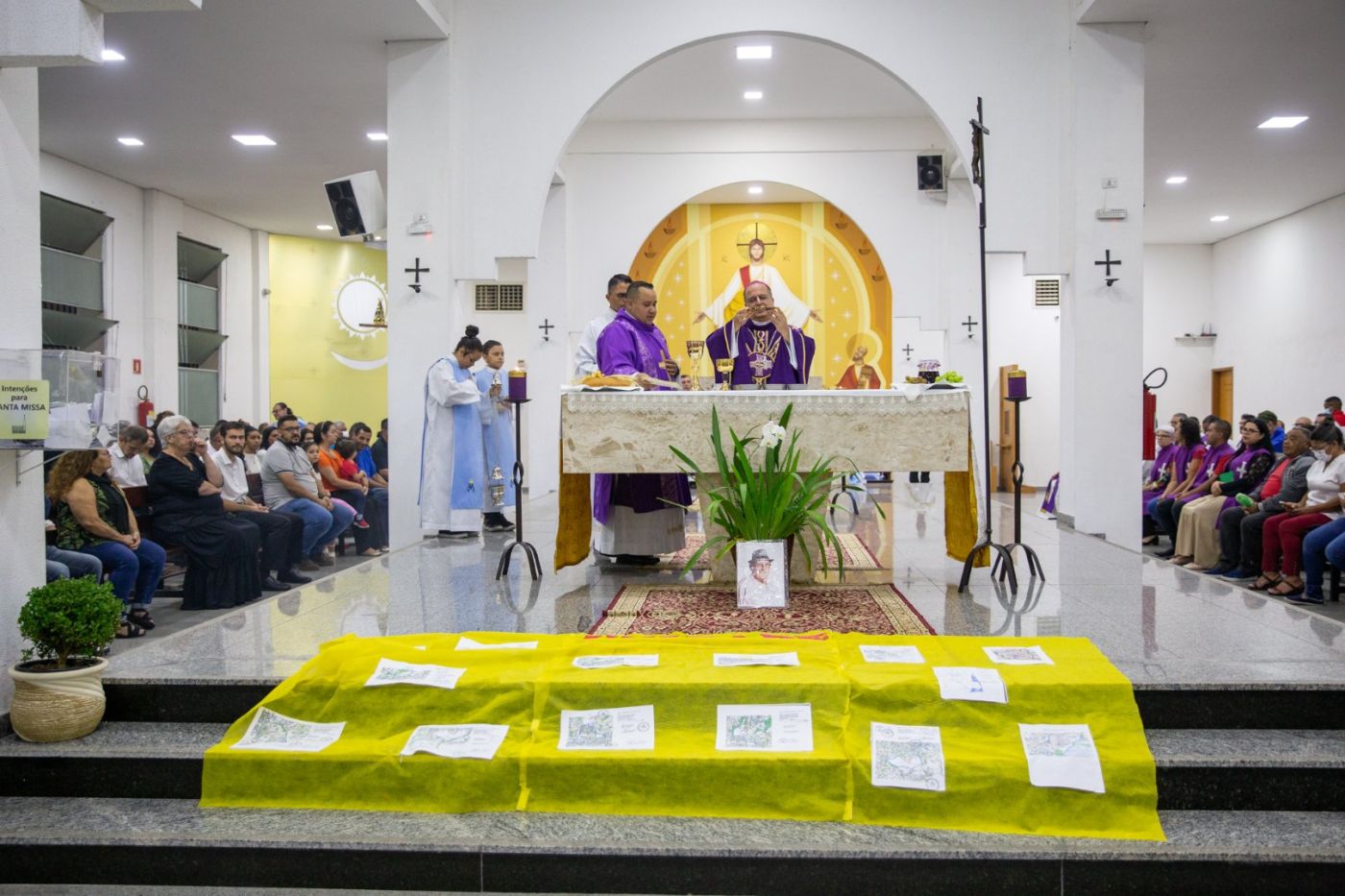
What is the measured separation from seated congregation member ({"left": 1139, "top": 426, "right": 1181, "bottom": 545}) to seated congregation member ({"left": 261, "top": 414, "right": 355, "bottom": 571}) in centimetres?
693

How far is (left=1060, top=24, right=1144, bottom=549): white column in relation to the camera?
723 centimetres

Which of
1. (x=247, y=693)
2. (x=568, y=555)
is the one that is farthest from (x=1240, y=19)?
(x=247, y=693)

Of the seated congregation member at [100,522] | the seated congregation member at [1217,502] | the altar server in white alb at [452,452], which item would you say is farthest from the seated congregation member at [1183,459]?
the seated congregation member at [100,522]

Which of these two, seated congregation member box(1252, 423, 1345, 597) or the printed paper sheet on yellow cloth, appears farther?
seated congregation member box(1252, 423, 1345, 597)

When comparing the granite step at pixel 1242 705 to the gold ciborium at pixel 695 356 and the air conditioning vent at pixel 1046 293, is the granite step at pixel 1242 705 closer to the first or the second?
the gold ciborium at pixel 695 356

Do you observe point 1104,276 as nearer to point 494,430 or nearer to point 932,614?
point 932,614

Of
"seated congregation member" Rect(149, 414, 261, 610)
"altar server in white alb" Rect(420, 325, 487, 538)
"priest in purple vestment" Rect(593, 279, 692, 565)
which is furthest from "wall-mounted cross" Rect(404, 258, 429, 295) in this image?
"priest in purple vestment" Rect(593, 279, 692, 565)

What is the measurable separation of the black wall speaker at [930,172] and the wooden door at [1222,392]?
719 cm

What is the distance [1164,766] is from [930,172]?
941cm

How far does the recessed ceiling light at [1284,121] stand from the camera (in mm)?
10133

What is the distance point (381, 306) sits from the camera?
626 inches

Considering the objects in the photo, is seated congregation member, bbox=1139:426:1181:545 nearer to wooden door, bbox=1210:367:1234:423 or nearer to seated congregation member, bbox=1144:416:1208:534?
seated congregation member, bbox=1144:416:1208:534

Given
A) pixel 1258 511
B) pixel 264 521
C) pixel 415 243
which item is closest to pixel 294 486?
pixel 264 521

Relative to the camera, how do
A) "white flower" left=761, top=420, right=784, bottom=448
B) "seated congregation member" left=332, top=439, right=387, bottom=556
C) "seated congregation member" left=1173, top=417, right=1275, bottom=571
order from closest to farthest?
"white flower" left=761, top=420, right=784, bottom=448
"seated congregation member" left=1173, top=417, right=1275, bottom=571
"seated congregation member" left=332, top=439, right=387, bottom=556
